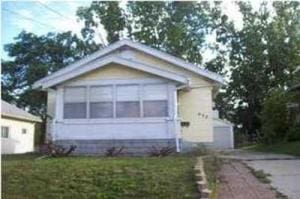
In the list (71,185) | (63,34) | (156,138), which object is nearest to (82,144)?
(156,138)

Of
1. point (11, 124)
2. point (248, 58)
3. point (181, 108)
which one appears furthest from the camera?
point (248, 58)

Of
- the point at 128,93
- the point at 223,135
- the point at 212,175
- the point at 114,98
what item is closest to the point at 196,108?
the point at 128,93

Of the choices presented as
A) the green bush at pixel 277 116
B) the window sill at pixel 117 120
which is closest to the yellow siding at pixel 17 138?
the window sill at pixel 117 120

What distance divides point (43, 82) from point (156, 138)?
4904 millimetres

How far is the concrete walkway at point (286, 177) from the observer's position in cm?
997

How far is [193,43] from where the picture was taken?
157ft

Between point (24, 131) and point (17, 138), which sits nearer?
point (17, 138)

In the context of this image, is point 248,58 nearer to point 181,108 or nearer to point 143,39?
point 143,39

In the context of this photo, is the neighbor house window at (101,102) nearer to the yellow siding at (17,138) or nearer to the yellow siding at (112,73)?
the yellow siding at (112,73)

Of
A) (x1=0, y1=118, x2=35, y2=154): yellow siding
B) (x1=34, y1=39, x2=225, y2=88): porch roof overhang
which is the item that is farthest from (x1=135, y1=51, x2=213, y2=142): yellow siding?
(x1=0, y1=118, x2=35, y2=154): yellow siding

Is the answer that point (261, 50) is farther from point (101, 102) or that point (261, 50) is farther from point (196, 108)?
point (101, 102)

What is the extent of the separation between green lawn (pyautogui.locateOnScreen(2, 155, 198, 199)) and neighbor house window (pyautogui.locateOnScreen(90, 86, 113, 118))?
6.37 meters

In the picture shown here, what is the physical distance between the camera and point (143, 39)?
46031mm

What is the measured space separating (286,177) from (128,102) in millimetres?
7951
